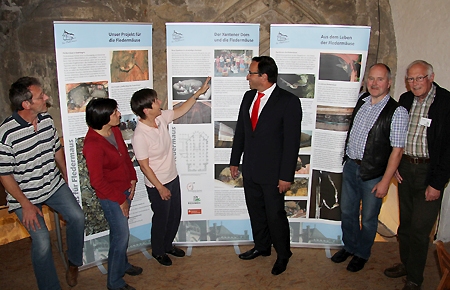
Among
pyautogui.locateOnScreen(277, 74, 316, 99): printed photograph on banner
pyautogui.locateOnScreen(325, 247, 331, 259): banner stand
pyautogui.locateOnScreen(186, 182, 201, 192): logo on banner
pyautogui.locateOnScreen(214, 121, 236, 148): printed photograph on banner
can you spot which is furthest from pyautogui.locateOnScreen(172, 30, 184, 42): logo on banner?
pyautogui.locateOnScreen(325, 247, 331, 259): banner stand

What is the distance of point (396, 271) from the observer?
3.27 metres

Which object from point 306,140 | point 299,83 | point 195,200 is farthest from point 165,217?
point 299,83

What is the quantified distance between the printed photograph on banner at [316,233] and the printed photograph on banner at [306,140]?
75 cm

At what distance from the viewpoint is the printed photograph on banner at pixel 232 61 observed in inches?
131

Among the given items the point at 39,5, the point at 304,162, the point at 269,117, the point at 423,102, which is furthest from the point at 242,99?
the point at 39,5

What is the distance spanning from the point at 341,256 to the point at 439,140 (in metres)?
1.44

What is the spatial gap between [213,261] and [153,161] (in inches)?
45.7

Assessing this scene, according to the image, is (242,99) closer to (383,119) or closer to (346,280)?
(383,119)

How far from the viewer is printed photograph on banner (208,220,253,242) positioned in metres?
3.71

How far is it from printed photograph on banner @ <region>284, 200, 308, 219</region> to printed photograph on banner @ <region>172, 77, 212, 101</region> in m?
1.35

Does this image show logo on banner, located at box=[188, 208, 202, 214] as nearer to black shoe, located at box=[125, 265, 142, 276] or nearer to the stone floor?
the stone floor

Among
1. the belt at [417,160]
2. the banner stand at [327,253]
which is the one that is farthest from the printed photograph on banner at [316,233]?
the belt at [417,160]

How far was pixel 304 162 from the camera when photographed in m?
3.54

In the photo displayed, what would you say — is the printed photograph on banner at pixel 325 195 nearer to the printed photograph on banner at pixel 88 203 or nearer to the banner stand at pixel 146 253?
the banner stand at pixel 146 253
